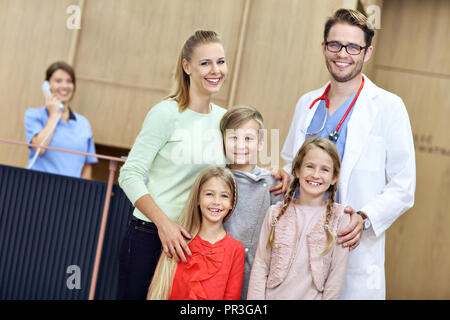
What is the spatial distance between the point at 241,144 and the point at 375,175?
1.58 feet

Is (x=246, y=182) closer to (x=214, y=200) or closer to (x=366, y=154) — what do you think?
(x=214, y=200)

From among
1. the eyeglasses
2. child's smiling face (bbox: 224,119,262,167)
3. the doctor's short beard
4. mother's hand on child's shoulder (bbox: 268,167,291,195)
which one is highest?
the eyeglasses

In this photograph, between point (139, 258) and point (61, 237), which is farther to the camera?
point (61, 237)

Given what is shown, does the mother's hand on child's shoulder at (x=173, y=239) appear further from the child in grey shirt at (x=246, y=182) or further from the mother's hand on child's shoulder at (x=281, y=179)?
the mother's hand on child's shoulder at (x=281, y=179)

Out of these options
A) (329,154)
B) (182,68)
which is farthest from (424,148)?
(182,68)

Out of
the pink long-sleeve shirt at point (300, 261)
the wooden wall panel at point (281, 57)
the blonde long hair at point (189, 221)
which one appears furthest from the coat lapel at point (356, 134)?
the wooden wall panel at point (281, 57)

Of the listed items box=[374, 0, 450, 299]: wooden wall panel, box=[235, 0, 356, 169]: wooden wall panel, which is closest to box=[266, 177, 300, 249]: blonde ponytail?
box=[235, 0, 356, 169]: wooden wall panel

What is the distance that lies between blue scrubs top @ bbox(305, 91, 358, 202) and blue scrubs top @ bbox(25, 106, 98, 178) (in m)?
1.71

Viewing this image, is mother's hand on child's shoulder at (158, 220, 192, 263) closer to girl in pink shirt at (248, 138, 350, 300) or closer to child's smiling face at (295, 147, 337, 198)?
girl in pink shirt at (248, 138, 350, 300)

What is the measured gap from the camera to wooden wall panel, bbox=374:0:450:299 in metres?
3.48

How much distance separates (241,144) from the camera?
1878mm

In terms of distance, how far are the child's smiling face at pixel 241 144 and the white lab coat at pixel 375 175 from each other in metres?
0.34

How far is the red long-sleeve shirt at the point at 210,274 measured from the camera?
5.63ft

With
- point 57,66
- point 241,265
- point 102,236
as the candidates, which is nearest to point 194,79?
point 241,265
